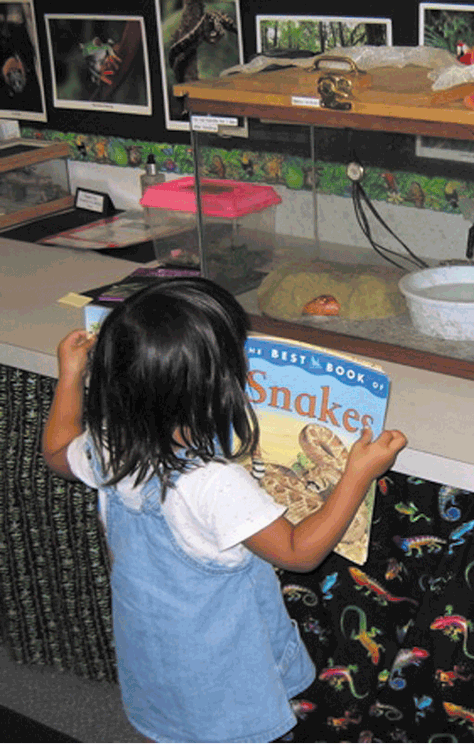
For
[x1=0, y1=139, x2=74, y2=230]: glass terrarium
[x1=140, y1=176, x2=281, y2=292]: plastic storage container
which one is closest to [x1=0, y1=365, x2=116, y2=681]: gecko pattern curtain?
[x1=140, y1=176, x2=281, y2=292]: plastic storage container

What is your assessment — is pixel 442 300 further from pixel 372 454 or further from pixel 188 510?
Answer: pixel 188 510

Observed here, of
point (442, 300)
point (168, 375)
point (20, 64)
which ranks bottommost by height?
point (442, 300)

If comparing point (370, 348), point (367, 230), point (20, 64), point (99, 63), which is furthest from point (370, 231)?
point (20, 64)

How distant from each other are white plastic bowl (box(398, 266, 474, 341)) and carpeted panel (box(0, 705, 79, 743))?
0.75m

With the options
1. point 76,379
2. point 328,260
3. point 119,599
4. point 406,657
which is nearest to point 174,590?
point 119,599

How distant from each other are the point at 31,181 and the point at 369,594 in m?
1.39

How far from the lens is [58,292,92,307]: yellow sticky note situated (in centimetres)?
175

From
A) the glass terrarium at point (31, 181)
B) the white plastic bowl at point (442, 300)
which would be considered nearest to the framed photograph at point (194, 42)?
the glass terrarium at point (31, 181)

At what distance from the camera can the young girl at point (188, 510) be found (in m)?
1.01

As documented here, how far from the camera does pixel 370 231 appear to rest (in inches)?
61.3

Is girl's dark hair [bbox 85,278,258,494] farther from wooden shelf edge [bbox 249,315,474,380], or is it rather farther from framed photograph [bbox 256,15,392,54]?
framed photograph [bbox 256,15,392,54]

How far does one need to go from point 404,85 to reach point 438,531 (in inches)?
23.3

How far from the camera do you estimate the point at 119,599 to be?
1183mm

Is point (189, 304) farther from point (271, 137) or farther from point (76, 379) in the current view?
point (271, 137)
